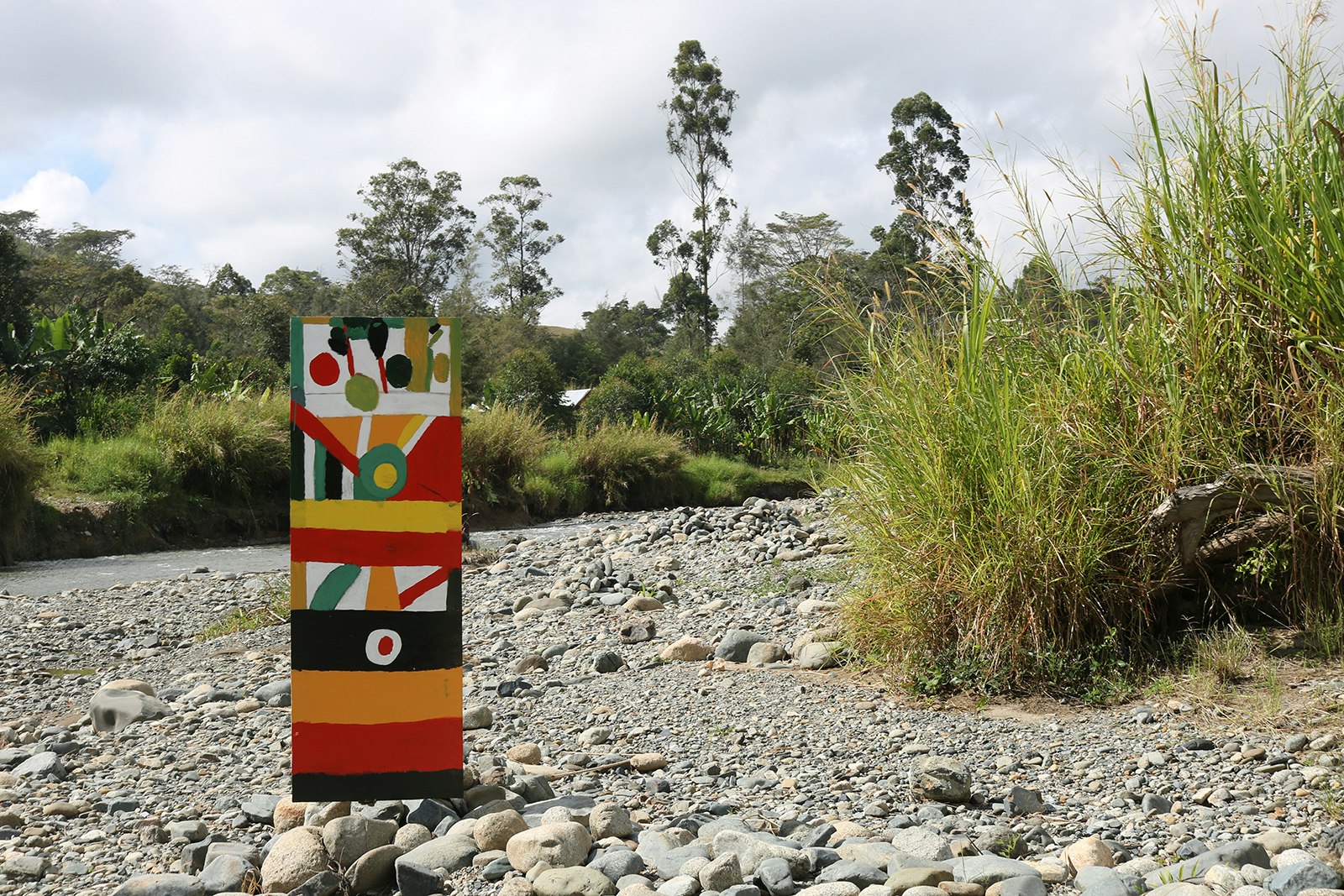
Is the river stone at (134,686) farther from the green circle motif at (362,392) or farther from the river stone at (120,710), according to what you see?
the green circle motif at (362,392)

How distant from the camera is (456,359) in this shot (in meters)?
2.38

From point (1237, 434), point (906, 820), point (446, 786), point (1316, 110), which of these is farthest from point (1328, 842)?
point (1316, 110)

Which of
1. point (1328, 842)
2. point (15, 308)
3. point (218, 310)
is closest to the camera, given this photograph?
point (1328, 842)

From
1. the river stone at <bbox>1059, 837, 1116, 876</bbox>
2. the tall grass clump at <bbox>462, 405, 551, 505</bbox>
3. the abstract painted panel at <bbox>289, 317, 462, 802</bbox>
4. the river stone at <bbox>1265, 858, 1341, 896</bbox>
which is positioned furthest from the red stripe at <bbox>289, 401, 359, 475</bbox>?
the tall grass clump at <bbox>462, 405, 551, 505</bbox>

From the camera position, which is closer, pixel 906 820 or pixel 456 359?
pixel 456 359

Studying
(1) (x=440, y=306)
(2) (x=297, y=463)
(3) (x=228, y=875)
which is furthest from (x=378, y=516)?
(1) (x=440, y=306)

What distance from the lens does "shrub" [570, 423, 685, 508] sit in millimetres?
16203

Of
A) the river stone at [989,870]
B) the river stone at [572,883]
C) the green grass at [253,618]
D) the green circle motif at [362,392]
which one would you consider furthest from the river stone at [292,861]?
the green grass at [253,618]

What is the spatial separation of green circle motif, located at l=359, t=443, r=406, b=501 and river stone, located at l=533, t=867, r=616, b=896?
94 centimetres

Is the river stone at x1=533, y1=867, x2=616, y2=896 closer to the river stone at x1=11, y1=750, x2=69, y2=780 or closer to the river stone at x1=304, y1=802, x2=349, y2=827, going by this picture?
the river stone at x1=304, y1=802, x2=349, y2=827

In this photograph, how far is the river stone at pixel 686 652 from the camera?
15.6 ft

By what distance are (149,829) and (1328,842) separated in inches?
117

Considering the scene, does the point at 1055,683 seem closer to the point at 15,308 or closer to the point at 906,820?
the point at 906,820

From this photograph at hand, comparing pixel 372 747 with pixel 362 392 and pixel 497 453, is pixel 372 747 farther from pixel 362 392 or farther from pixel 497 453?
pixel 497 453
